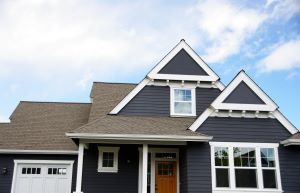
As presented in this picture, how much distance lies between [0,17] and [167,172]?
36.0ft

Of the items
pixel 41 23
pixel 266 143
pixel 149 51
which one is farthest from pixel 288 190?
pixel 41 23

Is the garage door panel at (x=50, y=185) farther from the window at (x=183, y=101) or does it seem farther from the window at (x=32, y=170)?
the window at (x=183, y=101)

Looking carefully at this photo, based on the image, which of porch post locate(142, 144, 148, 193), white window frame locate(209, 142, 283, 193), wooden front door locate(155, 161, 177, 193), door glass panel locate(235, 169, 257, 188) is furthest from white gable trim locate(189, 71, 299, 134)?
wooden front door locate(155, 161, 177, 193)

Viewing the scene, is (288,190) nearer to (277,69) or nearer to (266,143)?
(266,143)

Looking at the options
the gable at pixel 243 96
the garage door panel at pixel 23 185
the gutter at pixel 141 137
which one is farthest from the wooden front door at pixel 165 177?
the garage door panel at pixel 23 185

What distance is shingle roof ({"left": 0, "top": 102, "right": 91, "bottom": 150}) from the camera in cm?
1632

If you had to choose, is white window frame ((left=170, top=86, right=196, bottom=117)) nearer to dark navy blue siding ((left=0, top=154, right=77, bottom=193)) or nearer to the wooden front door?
the wooden front door

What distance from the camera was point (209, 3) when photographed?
57.4ft

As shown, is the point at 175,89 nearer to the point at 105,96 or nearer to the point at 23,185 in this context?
the point at 105,96

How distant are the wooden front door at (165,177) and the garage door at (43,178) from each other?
4.12m

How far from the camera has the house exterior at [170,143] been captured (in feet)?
44.2

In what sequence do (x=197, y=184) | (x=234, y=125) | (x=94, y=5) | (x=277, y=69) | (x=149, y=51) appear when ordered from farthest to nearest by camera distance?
(x=277, y=69)
(x=149, y=51)
(x=94, y=5)
(x=234, y=125)
(x=197, y=184)

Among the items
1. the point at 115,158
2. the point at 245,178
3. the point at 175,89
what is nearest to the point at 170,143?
the point at 115,158

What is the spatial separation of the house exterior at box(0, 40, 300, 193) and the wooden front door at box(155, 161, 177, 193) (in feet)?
0.13
